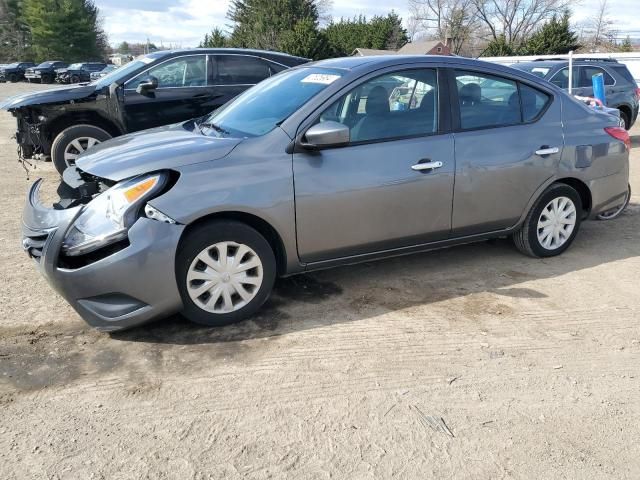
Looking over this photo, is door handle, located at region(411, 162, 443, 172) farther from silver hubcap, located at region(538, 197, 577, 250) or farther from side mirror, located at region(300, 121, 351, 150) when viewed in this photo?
silver hubcap, located at region(538, 197, 577, 250)

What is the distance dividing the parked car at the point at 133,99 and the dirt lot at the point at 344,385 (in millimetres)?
3636

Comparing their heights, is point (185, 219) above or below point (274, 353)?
above

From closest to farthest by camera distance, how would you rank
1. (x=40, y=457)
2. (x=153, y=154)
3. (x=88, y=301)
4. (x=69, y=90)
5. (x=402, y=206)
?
(x=40, y=457)
(x=88, y=301)
(x=153, y=154)
(x=402, y=206)
(x=69, y=90)

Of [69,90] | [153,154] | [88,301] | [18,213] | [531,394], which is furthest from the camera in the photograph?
[69,90]

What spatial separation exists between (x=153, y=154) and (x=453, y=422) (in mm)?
2399

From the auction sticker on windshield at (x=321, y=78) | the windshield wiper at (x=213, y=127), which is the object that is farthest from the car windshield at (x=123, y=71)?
the auction sticker on windshield at (x=321, y=78)

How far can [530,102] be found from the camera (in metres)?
4.89

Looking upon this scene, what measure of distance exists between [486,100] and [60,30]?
67.7m

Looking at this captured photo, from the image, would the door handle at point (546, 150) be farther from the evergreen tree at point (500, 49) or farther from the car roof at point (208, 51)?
the evergreen tree at point (500, 49)

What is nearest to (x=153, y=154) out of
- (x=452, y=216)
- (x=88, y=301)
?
(x=88, y=301)

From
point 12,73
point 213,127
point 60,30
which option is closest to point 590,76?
point 213,127

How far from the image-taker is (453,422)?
9.53 feet

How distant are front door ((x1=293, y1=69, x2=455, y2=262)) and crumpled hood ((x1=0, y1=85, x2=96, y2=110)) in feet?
16.7

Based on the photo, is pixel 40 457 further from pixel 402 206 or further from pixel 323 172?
pixel 402 206
